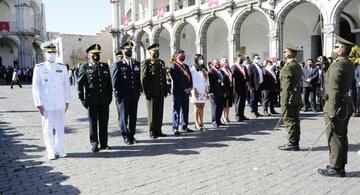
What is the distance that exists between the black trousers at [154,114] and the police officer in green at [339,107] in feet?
13.1

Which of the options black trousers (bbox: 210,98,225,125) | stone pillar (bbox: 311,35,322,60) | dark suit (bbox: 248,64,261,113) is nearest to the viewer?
black trousers (bbox: 210,98,225,125)

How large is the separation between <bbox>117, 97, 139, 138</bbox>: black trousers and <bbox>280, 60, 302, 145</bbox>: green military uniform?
9.68 feet

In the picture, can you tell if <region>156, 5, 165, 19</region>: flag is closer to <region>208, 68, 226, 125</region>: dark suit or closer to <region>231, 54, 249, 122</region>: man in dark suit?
<region>231, 54, 249, 122</region>: man in dark suit

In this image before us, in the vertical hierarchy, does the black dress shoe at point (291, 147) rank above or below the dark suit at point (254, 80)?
below

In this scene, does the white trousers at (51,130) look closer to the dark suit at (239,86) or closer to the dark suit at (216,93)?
the dark suit at (216,93)

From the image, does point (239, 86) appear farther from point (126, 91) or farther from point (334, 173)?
point (334, 173)

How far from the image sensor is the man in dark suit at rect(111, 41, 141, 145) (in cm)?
775

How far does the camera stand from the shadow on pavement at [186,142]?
22.8 ft

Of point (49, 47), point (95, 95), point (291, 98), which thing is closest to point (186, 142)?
point (95, 95)

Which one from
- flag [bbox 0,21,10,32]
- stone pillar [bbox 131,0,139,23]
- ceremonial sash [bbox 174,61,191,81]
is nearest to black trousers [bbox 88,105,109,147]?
ceremonial sash [bbox 174,61,191,81]

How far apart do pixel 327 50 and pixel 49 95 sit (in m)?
14.1

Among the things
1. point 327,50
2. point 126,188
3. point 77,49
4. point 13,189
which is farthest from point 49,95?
point 77,49

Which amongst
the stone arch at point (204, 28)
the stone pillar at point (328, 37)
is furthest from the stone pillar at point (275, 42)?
the stone arch at point (204, 28)

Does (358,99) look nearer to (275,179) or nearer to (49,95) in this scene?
(275,179)
